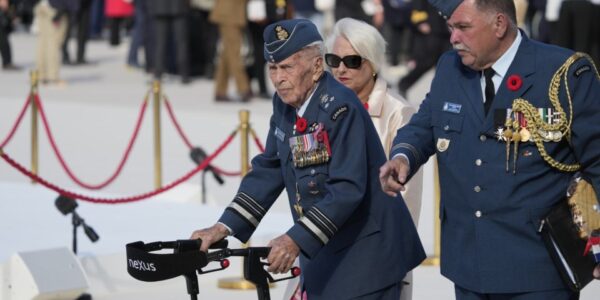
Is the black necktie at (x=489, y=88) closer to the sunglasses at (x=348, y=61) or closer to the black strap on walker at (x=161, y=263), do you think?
the black strap on walker at (x=161, y=263)

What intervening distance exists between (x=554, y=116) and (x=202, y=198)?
6.88 meters

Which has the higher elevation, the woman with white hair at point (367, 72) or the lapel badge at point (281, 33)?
the lapel badge at point (281, 33)

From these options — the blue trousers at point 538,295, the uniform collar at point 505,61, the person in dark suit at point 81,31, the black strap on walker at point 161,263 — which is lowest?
the person in dark suit at point 81,31

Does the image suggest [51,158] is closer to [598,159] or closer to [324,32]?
[324,32]

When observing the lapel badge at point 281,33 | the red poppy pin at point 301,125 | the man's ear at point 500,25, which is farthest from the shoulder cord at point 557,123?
the lapel badge at point 281,33

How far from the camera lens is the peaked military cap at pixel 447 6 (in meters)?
5.27

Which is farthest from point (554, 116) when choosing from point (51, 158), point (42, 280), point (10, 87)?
point (10, 87)

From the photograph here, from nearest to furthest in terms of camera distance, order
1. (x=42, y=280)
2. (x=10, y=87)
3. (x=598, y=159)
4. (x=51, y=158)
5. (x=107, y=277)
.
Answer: (x=598, y=159)
(x=42, y=280)
(x=107, y=277)
(x=51, y=158)
(x=10, y=87)

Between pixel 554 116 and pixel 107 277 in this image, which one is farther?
pixel 107 277

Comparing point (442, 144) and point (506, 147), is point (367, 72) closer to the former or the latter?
point (442, 144)

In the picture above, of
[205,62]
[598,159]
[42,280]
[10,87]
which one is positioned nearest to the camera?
[598,159]

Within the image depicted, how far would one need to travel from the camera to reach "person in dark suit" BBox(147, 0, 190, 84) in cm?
1961

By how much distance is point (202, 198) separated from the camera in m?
11.9

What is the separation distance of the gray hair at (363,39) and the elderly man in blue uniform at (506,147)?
1.67 meters
